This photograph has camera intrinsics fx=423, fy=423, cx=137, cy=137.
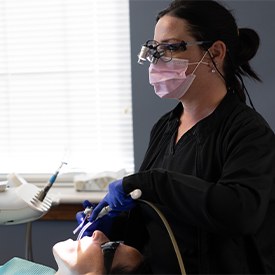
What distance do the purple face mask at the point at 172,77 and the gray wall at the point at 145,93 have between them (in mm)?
674

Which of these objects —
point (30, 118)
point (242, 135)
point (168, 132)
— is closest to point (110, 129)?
point (30, 118)

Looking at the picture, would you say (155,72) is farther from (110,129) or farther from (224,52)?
(110,129)

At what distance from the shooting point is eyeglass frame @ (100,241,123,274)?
1183 mm

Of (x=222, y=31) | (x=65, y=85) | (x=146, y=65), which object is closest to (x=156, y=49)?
(x=222, y=31)

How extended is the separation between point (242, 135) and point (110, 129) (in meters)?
1.27

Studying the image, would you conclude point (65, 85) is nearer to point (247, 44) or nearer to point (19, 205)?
point (19, 205)

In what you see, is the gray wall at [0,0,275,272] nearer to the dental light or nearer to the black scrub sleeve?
the dental light

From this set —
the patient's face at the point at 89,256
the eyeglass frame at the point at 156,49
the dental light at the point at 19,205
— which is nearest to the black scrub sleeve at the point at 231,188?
the patient's face at the point at 89,256

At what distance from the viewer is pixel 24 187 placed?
64.7 inches

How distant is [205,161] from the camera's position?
3.80ft

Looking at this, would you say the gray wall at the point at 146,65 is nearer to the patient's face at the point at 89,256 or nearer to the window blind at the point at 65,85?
the window blind at the point at 65,85

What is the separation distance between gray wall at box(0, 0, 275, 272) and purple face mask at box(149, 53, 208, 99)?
2.21 ft

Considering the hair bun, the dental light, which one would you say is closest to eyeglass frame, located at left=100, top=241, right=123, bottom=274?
the dental light

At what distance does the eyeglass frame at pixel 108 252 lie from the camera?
3.88ft
